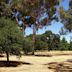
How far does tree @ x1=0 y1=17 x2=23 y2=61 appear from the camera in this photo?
32.2m

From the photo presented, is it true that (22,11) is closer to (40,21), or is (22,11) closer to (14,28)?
(40,21)

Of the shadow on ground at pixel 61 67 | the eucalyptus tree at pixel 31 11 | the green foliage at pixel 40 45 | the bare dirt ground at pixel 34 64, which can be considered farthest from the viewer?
the green foliage at pixel 40 45

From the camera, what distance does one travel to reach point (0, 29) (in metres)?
33.9

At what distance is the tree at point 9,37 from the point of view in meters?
32.2

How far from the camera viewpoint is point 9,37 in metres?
33.1

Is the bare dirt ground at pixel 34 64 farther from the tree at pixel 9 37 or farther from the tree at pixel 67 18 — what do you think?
the tree at pixel 67 18

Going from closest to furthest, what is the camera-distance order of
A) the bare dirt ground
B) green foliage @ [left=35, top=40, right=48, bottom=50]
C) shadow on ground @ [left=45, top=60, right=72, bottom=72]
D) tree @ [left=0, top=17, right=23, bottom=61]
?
the bare dirt ground, shadow on ground @ [left=45, top=60, right=72, bottom=72], tree @ [left=0, top=17, right=23, bottom=61], green foliage @ [left=35, top=40, right=48, bottom=50]

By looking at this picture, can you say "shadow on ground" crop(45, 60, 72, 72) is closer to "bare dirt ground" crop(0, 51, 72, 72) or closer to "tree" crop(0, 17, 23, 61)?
"bare dirt ground" crop(0, 51, 72, 72)

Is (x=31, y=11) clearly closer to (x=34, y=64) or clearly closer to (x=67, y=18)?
(x=67, y=18)

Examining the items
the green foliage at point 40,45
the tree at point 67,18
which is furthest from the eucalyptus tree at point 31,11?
the green foliage at point 40,45

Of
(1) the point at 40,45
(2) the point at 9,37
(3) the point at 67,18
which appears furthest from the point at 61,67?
(1) the point at 40,45

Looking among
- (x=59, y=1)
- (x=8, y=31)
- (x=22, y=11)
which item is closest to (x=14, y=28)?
(x=8, y=31)

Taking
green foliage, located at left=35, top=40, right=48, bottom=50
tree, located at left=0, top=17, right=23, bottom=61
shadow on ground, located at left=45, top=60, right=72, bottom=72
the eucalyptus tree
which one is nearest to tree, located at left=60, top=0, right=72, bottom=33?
the eucalyptus tree

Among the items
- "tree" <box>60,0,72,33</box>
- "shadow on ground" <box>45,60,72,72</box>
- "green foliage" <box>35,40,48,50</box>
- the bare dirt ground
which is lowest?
"shadow on ground" <box>45,60,72,72</box>
